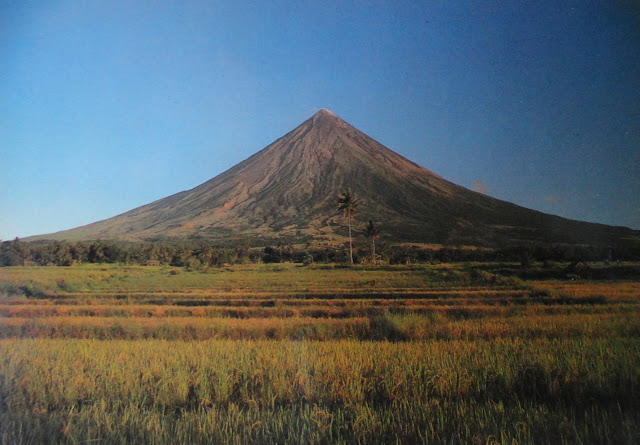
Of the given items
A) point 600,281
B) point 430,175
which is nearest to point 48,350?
point 600,281

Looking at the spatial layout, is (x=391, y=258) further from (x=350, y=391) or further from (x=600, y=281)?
(x=350, y=391)

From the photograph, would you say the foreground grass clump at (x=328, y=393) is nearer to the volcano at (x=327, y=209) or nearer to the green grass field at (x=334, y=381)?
the green grass field at (x=334, y=381)

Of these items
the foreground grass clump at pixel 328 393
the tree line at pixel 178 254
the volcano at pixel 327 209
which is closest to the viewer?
the foreground grass clump at pixel 328 393

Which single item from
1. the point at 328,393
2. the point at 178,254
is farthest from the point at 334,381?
the point at 178,254

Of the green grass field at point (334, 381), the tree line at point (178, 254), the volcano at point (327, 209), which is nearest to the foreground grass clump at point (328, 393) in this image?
the green grass field at point (334, 381)

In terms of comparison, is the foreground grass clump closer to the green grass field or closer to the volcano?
the green grass field

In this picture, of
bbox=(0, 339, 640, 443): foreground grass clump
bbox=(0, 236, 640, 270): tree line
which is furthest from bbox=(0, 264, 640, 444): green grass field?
bbox=(0, 236, 640, 270): tree line

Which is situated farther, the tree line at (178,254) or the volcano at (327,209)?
the volcano at (327,209)
